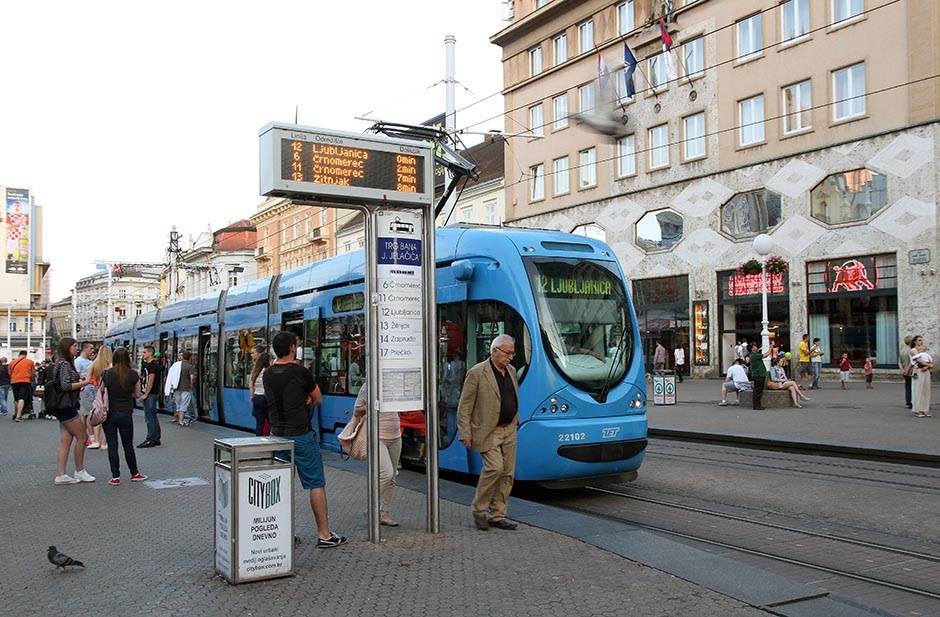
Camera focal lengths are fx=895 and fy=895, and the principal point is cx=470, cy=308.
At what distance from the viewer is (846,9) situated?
30250 millimetres

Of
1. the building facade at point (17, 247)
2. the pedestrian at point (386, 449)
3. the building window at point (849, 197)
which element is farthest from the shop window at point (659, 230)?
the building facade at point (17, 247)

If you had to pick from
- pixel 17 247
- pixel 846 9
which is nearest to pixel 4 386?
pixel 846 9

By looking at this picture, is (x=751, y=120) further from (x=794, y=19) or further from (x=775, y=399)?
(x=775, y=399)

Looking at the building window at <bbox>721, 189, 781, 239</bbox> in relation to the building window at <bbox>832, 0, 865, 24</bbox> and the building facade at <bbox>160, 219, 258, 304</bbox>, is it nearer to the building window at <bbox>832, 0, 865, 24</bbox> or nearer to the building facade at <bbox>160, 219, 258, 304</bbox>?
the building window at <bbox>832, 0, 865, 24</bbox>

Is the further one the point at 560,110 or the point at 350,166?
the point at 560,110

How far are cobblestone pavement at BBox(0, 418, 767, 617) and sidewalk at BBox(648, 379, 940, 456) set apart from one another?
844cm

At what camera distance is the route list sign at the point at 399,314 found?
710 centimetres

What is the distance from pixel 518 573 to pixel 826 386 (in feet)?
84.6

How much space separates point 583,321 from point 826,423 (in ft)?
31.4

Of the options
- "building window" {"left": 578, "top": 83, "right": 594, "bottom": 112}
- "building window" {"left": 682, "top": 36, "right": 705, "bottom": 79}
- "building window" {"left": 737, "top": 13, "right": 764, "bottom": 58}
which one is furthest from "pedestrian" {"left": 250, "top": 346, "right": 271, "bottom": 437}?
"building window" {"left": 578, "top": 83, "right": 594, "bottom": 112}

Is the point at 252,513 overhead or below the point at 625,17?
below

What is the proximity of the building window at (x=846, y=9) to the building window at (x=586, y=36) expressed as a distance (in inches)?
478

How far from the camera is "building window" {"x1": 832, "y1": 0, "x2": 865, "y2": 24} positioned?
29844mm

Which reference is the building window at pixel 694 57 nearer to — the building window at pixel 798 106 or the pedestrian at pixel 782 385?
the building window at pixel 798 106
